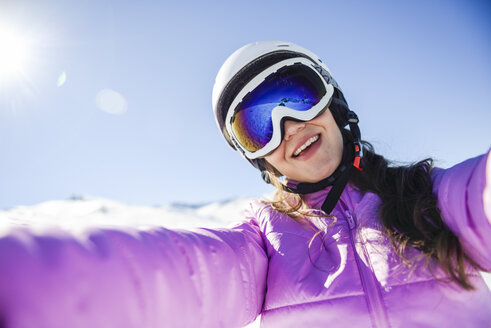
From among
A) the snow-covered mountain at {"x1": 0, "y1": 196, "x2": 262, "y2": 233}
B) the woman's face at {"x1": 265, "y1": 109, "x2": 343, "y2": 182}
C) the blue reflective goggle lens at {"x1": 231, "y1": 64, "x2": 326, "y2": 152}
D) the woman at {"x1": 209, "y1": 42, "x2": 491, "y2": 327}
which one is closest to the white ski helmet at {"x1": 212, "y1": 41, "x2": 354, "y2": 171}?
the woman at {"x1": 209, "y1": 42, "x2": 491, "y2": 327}

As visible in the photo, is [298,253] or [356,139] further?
[356,139]

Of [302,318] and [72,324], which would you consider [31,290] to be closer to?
[72,324]

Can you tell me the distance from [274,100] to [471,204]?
1.17 meters

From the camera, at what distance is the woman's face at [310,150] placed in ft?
4.68

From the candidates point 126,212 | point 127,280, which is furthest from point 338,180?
point 126,212

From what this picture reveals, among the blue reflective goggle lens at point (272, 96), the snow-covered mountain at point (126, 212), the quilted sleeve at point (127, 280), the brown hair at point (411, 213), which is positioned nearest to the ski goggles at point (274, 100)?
the blue reflective goggle lens at point (272, 96)

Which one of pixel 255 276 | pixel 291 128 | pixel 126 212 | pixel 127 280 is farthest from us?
pixel 126 212

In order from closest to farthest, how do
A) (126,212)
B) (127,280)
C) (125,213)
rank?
(127,280) < (125,213) < (126,212)

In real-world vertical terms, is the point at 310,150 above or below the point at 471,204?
above

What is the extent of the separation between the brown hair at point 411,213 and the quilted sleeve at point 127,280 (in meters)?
0.52

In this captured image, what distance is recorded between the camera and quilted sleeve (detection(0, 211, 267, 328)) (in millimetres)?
518

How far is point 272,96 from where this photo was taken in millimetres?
1652

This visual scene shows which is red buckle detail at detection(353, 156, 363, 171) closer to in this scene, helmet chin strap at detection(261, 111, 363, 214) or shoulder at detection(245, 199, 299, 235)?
helmet chin strap at detection(261, 111, 363, 214)

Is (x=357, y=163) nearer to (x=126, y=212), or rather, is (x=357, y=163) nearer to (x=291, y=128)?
(x=291, y=128)
